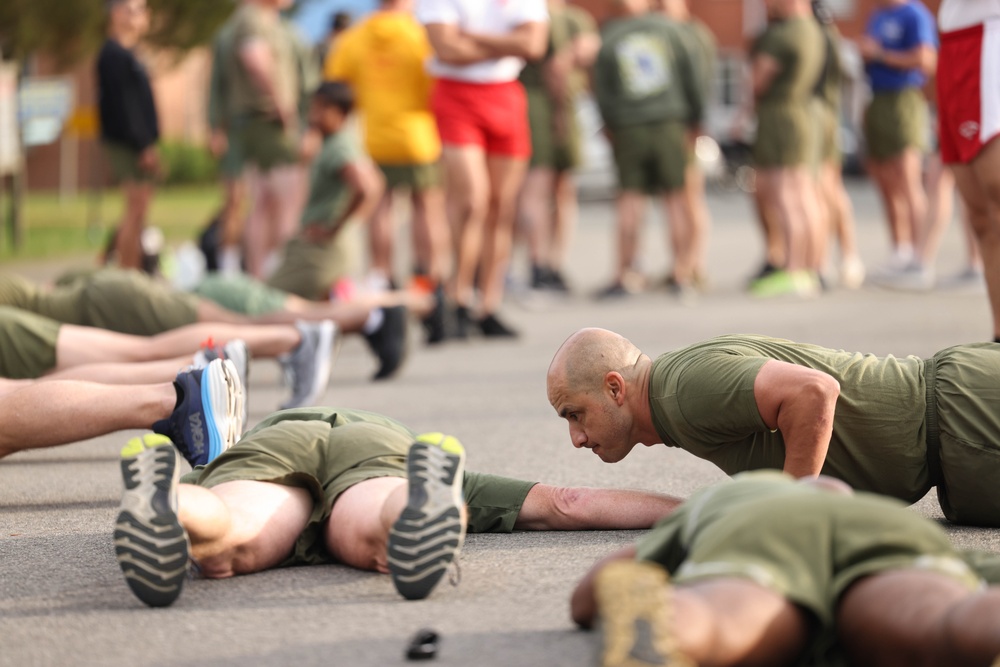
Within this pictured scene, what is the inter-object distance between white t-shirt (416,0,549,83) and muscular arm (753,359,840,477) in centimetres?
636

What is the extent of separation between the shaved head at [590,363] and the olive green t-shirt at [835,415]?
97mm

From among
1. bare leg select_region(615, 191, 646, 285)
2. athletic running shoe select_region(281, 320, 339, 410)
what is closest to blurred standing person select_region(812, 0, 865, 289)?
bare leg select_region(615, 191, 646, 285)

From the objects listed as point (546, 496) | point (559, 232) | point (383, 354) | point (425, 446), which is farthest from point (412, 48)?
point (425, 446)

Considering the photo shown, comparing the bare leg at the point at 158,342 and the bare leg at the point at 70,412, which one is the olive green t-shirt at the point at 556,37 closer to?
the bare leg at the point at 158,342

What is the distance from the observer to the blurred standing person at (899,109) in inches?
503

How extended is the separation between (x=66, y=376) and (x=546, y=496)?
2221 mm

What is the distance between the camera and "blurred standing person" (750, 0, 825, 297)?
12.3 meters

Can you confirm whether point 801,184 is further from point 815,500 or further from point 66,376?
point 815,500

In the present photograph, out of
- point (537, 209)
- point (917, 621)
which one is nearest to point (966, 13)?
point (917, 621)

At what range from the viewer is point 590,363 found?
13.3 ft

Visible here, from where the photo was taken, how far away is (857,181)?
33.7m

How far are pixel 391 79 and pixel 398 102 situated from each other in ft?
0.63

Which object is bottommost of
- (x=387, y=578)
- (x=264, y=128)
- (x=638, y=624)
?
(x=387, y=578)

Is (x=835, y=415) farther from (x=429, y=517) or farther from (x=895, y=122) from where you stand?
(x=895, y=122)
